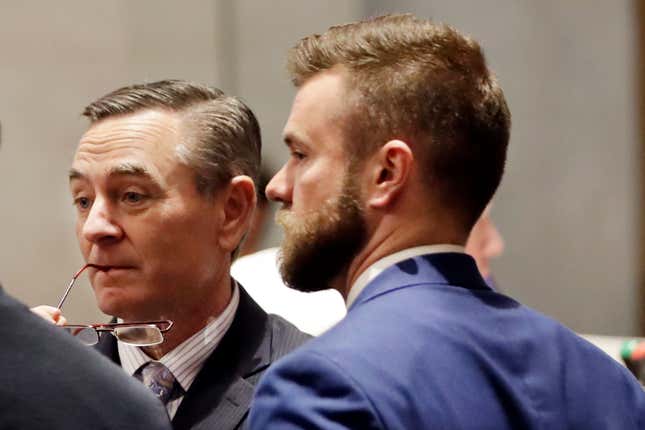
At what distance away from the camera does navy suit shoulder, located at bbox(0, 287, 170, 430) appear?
1.50 m

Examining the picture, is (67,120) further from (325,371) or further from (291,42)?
(325,371)

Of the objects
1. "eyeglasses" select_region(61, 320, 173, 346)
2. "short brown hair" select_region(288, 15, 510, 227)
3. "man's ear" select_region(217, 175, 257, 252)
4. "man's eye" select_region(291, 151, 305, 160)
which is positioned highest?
"short brown hair" select_region(288, 15, 510, 227)

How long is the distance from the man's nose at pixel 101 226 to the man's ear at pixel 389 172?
0.66 m

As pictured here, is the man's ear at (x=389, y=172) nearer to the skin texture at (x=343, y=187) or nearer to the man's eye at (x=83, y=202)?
the skin texture at (x=343, y=187)

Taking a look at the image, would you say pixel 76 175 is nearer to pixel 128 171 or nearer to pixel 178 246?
pixel 128 171

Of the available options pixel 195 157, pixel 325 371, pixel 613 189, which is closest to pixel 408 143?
pixel 325 371

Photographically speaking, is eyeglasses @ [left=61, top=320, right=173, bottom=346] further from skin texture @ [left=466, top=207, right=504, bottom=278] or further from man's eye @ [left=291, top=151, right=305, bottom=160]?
skin texture @ [left=466, top=207, right=504, bottom=278]

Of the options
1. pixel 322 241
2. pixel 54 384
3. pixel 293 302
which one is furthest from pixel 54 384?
pixel 293 302

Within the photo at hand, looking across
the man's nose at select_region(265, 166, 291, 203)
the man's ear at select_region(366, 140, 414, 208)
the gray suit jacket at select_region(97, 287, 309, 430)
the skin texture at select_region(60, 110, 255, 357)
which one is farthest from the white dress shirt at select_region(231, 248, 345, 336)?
the man's ear at select_region(366, 140, 414, 208)

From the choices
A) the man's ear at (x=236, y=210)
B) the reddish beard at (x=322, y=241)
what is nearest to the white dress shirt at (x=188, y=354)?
the man's ear at (x=236, y=210)

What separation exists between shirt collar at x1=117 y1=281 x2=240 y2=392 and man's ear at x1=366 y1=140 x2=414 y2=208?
648 mm

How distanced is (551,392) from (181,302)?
0.84 meters

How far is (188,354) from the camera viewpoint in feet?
7.56

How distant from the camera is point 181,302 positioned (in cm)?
231
